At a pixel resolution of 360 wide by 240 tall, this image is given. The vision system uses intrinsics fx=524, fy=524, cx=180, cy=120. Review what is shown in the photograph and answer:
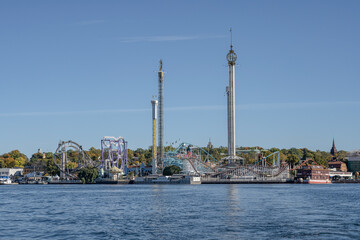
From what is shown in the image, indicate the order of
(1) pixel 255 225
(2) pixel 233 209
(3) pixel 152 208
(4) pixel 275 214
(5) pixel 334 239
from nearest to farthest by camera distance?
(5) pixel 334 239
(1) pixel 255 225
(4) pixel 275 214
(2) pixel 233 209
(3) pixel 152 208

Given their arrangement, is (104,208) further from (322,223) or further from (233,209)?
(322,223)

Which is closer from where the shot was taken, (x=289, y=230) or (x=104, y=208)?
(x=289, y=230)

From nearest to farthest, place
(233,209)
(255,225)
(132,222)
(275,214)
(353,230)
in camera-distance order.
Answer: (353,230) < (255,225) < (132,222) < (275,214) < (233,209)

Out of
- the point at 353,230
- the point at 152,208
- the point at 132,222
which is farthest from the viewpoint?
the point at 152,208

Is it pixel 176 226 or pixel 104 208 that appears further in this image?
pixel 104 208

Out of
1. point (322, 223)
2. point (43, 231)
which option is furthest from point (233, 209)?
point (43, 231)

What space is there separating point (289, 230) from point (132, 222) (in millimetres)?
16335

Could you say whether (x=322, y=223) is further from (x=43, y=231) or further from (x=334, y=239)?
(x=43, y=231)

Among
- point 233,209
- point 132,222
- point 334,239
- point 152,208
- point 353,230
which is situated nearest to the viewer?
point 334,239

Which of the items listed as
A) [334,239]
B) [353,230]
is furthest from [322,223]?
[334,239]

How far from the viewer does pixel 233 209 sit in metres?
65.6

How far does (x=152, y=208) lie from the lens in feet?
229

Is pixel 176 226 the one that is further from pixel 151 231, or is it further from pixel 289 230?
pixel 289 230

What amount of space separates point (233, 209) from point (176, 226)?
17338mm
